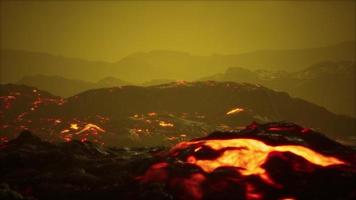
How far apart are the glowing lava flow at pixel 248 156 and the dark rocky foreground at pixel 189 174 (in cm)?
9

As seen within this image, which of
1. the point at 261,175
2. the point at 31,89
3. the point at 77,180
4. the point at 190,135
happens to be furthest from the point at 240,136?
the point at 31,89

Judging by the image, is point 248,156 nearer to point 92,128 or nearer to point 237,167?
point 237,167

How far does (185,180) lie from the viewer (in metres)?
14.4

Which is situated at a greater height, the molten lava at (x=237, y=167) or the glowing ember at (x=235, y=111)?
the glowing ember at (x=235, y=111)

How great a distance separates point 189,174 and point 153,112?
87.4 meters

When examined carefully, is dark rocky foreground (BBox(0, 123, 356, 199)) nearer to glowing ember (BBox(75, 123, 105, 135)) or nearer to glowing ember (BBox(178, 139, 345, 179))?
glowing ember (BBox(178, 139, 345, 179))

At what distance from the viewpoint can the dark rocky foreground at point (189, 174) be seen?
13.7 metres

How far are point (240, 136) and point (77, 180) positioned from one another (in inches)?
307

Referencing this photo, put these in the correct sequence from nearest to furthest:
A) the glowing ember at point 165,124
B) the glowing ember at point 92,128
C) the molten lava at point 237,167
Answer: the molten lava at point 237,167 → the glowing ember at point 92,128 → the glowing ember at point 165,124

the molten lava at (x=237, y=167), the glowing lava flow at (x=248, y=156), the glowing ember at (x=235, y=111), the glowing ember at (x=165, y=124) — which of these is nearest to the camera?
the molten lava at (x=237, y=167)

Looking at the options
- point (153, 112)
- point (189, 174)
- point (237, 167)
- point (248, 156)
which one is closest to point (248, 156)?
point (248, 156)

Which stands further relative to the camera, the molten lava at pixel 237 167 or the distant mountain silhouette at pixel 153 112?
the distant mountain silhouette at pixel 153 112

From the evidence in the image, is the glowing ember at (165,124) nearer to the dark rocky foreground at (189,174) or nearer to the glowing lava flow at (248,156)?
the dark rocky foreground at (189,174)

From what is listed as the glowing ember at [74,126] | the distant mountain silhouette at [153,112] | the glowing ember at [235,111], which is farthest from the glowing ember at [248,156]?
the glowing ember at [235,111]
